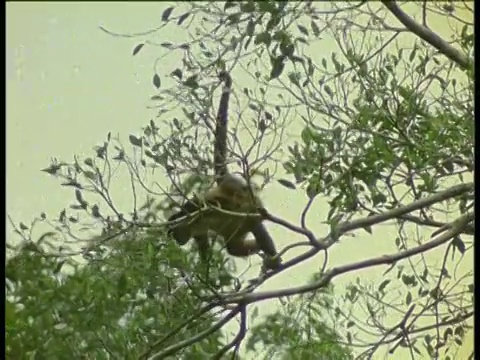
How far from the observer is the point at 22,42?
80 cm

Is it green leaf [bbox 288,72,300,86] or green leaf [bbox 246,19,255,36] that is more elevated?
green leaf [bbox 246,19,255,36]

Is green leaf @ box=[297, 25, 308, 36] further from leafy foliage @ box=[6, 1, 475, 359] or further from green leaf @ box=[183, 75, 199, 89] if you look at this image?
green leaf @ box=[183, 75, 199, 89]

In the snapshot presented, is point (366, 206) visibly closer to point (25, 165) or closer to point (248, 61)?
point (248, 61)

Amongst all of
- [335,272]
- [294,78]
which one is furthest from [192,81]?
[335,272]

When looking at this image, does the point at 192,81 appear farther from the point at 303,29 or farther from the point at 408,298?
the point at 408,298

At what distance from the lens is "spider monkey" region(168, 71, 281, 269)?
82 centimetres

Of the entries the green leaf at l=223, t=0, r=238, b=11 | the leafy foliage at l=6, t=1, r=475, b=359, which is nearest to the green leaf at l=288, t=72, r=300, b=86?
the leafy foliage at l=6, t=1, r=475, b=359

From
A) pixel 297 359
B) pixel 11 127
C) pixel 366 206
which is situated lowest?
pixel 297 359

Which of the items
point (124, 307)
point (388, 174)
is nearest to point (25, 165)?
point (124, 307)

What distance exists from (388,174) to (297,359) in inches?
9.7

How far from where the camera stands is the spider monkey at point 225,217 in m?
0.82

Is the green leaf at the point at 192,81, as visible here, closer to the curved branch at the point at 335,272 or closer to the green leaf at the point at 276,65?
the green leaf at the point at 276,65

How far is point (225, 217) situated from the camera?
33.7 inches

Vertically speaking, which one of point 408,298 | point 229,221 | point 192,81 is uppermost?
point 192,81
